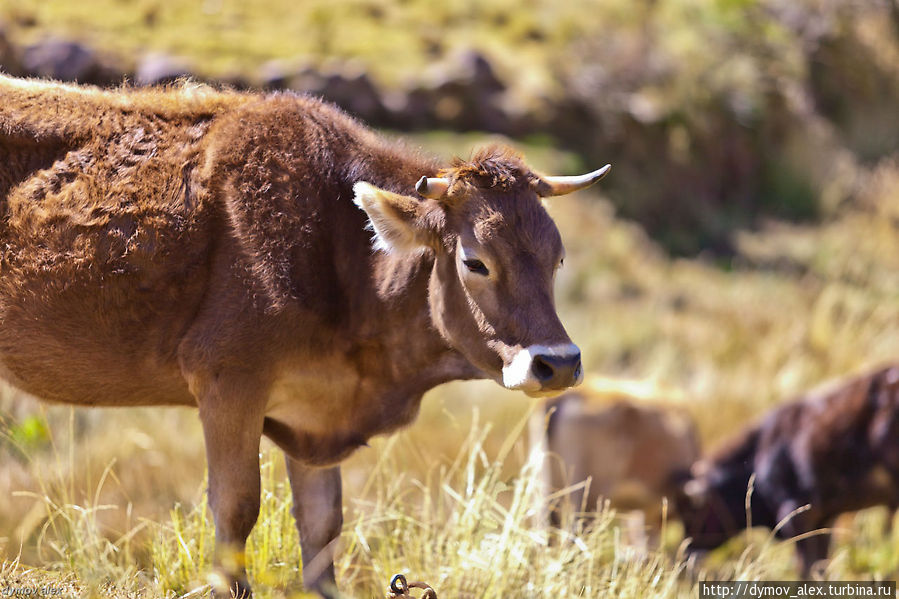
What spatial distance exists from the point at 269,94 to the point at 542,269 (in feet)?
6.01

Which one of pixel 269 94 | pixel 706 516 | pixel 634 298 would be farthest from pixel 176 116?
pixel 634 298

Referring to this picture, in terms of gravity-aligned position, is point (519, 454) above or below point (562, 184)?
below

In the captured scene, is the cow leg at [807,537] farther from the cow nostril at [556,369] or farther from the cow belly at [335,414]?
the cow nostril at [556,369]

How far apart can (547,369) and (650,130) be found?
646 inches

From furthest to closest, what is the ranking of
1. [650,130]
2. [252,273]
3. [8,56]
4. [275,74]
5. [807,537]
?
[650,130]
[275,74]
[8,56]
[807,537]
[252,273]

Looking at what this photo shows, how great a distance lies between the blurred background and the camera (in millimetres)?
15891

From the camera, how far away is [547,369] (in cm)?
471

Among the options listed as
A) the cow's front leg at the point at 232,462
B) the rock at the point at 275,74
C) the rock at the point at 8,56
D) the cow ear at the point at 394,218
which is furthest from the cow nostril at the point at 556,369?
the rock at the point at 275,74

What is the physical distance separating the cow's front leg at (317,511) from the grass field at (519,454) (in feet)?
0.94

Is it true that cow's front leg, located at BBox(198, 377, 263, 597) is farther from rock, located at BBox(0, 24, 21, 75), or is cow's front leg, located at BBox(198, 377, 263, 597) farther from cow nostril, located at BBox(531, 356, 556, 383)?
rock, located at BBox(0, 24, 21, 75)

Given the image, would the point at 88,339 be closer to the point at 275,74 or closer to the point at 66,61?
the point at 66,61

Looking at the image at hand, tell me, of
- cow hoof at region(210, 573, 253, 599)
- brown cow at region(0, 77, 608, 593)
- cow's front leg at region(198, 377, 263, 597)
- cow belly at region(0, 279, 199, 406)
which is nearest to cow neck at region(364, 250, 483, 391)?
brown cow at region(0, 77, 608, 593)

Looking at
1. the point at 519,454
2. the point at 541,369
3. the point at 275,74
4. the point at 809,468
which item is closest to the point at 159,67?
the point at 275,74

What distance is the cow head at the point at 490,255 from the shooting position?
4820 millimetres
